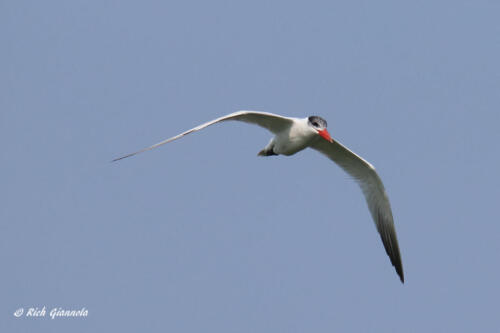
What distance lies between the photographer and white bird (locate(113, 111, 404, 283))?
14.2 metres

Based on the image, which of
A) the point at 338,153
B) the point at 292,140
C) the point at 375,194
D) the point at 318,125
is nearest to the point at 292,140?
the point at 292,140

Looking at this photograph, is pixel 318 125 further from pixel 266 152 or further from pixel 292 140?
pixel 266 152

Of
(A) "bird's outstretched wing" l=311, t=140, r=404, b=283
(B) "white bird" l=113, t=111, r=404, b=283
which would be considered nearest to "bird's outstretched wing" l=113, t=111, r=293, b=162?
(B) "white bird" l=113, t=111, r=404, b=283

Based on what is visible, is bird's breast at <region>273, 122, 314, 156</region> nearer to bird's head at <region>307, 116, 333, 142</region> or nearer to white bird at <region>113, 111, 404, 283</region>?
white bird at <region>113, 111, 404, 283</region>

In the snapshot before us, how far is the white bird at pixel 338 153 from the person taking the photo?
14195 mm

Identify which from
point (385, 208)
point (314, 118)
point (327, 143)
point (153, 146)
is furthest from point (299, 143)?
point (153, 146)

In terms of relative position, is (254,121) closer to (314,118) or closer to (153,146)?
(314,118)

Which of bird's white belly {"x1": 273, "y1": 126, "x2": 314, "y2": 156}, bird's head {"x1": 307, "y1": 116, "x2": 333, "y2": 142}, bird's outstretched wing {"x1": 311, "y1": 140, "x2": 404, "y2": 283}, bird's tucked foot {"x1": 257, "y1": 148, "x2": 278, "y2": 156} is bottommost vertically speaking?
bird's outstretched wing {"x1": 311, "y1": 140, "x2": 404, "y2": 283}

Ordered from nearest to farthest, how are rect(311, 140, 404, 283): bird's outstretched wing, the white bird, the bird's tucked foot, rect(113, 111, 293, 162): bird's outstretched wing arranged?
rect(113, 111, 293, 162): bird's outstretched wing → the white bird → the bird's tucked foot → rect(311, 140, 404, 283): bird's outstretched wing

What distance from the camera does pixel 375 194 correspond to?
53.9 feet

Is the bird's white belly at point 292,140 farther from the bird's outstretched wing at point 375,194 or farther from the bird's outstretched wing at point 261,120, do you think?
the bird's outstretched wing at point 375,194

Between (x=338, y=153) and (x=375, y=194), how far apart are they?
130 cm

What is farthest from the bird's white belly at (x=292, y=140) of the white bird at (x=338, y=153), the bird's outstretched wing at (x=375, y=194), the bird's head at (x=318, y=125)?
the bird's outstretched wing at (x=375, y=194)

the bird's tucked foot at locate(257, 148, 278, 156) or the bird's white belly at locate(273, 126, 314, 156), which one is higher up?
the bird's white belly at locate(273, 126, 314, 156)
